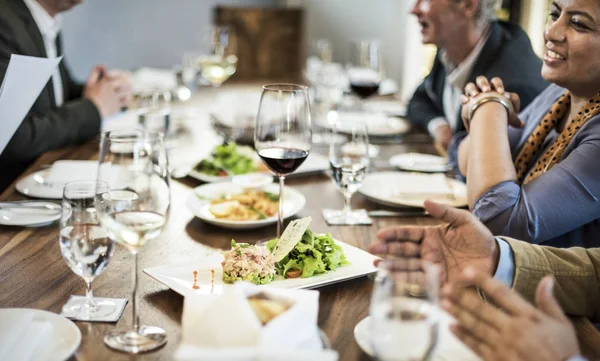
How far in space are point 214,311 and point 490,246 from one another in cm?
54

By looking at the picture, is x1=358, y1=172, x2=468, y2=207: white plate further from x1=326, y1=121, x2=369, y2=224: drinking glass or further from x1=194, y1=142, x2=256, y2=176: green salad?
x1=194, y1=142, x2=256, y2=176: green salad

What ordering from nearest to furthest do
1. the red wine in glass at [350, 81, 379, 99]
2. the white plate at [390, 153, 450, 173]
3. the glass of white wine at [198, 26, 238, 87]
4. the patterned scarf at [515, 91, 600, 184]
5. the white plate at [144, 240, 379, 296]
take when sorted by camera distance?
the white plate at [144, 240, 379, 296] < the patterned scarf at [515, 91, 600, 184] < the white plate at [390, 153, 450, 173] < the red wine in glass at [350, 81, 379, 99] < the glass of white wine at [198, 26, 238, 87]

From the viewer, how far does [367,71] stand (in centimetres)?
272

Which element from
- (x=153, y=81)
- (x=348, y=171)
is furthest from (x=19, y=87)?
(x=153, y=81)

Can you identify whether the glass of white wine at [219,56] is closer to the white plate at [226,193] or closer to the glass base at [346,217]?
the white plate at [226,193]

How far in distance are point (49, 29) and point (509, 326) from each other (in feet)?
7.52

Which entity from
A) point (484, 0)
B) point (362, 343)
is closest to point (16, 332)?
point (362, 343)

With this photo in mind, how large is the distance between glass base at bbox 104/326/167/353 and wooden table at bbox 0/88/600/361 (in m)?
0.01

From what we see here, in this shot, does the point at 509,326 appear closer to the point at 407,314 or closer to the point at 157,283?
the point at 407,314

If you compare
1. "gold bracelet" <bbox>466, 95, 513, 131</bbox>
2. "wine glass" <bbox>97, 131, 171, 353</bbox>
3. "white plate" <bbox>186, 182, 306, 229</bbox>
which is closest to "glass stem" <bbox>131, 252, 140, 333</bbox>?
"wine glass" <bbox>97, 131, 171, 353</bbox>

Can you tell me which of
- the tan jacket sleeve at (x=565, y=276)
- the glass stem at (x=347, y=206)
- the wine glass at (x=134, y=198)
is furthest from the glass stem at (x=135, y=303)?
the glass stem at (x=347, y=206)

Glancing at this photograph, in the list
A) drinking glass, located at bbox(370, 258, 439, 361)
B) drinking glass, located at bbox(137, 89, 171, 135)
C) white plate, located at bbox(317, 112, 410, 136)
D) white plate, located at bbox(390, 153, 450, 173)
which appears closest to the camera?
drinking glass, located at bbox(370, 258, 439, 361)

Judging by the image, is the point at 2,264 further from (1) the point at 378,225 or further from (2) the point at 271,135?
(1) the point at 378,225

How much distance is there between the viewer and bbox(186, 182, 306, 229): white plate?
1.52 meters
